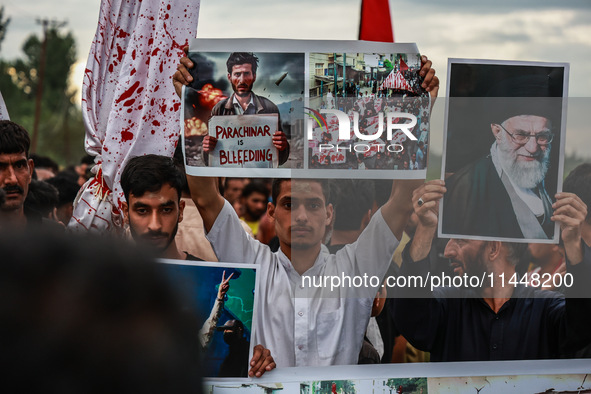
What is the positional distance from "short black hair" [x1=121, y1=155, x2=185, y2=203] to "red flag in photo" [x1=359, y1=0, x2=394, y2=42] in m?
0.80

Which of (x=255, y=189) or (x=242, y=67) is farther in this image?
(x=255, y=189)

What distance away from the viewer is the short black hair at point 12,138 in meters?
2.79

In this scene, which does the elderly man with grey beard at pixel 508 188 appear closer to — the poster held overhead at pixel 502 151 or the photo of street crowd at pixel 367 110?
the poster held overhead at pixel 502 151

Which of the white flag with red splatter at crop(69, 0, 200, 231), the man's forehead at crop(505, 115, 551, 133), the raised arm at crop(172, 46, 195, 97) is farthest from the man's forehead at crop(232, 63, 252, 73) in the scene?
the man's forehead at crop(505, 115, 551, 133)

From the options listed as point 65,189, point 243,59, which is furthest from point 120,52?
point 65,189

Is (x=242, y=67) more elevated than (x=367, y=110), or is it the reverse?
(x=242, y=67)

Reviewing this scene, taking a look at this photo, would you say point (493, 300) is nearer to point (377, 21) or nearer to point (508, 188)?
point (508, 188)

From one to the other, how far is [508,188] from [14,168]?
1.88 m

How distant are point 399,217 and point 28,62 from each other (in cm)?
3495

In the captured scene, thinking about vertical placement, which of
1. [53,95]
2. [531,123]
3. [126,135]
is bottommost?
[126,135]

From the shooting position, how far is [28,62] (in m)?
34.2

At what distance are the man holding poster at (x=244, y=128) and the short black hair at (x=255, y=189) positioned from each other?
8.04 ft

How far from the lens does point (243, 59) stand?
2.29m

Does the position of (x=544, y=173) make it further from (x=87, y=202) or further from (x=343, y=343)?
(x=87, y=202)
